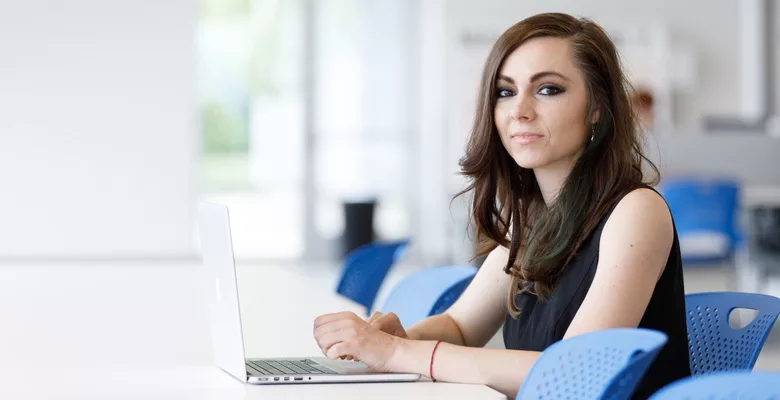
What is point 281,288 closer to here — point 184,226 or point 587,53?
point 587,53

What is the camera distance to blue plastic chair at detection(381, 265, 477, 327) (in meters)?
2.46

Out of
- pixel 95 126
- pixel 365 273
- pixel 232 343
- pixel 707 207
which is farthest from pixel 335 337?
pixel 95 126

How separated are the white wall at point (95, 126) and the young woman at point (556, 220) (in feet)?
22.1

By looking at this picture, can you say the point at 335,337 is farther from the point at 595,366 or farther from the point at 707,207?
the point at 707,207

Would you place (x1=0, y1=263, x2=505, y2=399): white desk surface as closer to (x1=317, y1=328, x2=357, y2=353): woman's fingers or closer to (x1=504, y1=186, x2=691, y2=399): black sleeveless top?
(x1=317, y1=328, x2=357, y2=353): woman's fingers

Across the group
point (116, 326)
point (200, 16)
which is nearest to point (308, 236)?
point (200, 16)

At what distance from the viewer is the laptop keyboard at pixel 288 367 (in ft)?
5.37

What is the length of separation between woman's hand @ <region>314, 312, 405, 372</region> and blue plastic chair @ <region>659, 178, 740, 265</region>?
168 inches

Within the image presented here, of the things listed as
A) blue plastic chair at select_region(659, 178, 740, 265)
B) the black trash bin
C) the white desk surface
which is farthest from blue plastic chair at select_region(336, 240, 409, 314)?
the black trash bin

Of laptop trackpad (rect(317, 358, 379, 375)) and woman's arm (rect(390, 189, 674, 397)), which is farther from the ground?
woman's arm (rect(390, 189, 674, 397))

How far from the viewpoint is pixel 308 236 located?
8.80 m

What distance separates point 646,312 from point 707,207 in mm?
4258

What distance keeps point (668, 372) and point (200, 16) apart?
748 centimetres

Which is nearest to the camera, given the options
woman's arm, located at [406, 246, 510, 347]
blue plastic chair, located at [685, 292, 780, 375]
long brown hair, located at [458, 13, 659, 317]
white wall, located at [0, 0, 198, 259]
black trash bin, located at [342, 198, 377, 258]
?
long brown hair, located at [458, 13, 659, 317]
